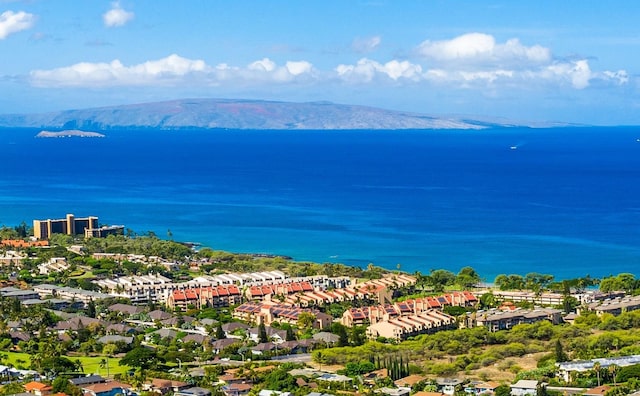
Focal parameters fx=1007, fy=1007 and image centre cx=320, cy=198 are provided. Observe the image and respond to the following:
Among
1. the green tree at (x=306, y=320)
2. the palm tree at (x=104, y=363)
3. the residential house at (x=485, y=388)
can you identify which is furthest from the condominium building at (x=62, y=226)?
the residential house at (x=485, y=388)

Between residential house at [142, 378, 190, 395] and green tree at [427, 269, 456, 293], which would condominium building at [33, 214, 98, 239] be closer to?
green tree at [427, 269, 456, 293]

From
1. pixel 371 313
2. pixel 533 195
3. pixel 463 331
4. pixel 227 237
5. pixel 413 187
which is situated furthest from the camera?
pixel 413 187

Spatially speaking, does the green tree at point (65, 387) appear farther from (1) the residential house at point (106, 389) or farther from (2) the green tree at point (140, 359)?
(2) the green tree at point (140, 359)

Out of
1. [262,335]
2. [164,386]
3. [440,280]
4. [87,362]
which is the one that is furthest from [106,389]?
[440,280]

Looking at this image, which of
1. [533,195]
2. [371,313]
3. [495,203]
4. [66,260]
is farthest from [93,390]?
[533,195]

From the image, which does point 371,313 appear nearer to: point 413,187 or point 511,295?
point 511,295

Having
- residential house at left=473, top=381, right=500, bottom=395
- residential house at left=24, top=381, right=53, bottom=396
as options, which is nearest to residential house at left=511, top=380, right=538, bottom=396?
residential house at left=473, top=381, right=500, bottom=395
